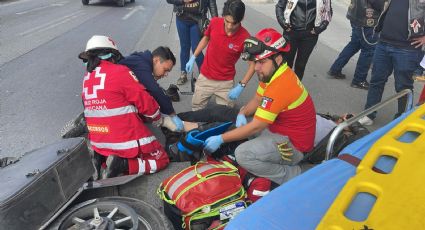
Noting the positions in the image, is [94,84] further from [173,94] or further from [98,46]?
[173,94]

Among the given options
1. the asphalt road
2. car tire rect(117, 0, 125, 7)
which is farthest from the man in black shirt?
car tire rect(117, 0, 125, 7)

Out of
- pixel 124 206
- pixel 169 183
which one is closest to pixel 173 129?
pixel 169 183

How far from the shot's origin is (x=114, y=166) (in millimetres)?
2973

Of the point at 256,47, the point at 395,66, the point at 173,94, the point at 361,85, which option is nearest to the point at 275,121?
the point at 256,47

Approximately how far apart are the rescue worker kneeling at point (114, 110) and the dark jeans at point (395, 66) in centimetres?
263

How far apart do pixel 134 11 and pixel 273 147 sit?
12.3 metres

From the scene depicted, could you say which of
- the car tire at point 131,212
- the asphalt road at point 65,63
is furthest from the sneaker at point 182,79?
the car tire at point 131,212

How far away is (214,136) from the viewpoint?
3.00 metres

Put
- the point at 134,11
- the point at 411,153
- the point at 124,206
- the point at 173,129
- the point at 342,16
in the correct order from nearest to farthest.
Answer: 1. the point at 411,153
2. the point at 124,206
3. the point at 173,129
4. the point at 342,16
5. the point at 134,11

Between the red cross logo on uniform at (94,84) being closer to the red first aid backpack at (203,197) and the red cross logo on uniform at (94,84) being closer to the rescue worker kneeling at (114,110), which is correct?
the rescue worker kneeling at (114,110)

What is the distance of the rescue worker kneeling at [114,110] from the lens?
2.92 meters

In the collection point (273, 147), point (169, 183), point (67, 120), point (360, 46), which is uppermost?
point (360, 46)

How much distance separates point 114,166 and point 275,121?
1.34 meters

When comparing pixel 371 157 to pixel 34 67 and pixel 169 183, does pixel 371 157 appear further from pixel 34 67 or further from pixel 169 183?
pixel 34 67
